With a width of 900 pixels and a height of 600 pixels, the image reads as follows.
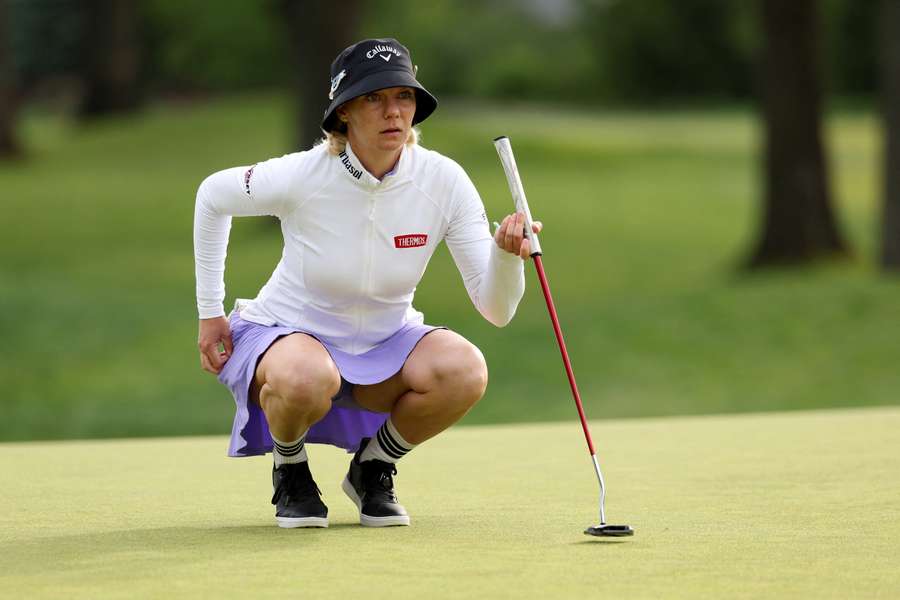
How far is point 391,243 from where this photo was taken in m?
4.92

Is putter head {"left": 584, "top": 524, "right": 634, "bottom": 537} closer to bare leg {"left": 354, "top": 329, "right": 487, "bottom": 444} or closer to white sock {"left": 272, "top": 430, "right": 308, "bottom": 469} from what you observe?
bare leg {"left": 354, "top": 329, "right": 487, "bottom": 444}

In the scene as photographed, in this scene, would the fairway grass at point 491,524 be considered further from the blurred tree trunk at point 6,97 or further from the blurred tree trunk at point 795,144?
the blurred tree trunk at point 6,97

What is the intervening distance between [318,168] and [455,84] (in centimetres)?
3834

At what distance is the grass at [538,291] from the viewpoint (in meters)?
12.9

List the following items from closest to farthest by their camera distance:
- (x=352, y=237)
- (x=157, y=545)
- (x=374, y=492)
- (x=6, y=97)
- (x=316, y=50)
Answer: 1. (x=157, y=545)
2. (x=352, y=237)
3. (x=374, y=492)
4. (x=316, y=50)
5. (x=6, y=97)

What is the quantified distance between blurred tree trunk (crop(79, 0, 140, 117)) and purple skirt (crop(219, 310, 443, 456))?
26.0m

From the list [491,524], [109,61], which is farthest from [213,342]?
[109,61]

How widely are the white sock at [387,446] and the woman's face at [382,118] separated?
0.88 meters

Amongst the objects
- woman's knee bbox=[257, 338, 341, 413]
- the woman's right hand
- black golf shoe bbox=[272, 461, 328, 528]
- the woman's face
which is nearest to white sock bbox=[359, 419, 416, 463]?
black golf shoe bbox=[272, 461, 328, 528]

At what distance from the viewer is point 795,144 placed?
15633 mm

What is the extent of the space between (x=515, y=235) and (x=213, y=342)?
1042 millimetres

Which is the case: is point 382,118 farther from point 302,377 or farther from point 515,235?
point 302,377

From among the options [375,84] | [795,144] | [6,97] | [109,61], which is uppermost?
[109,61]

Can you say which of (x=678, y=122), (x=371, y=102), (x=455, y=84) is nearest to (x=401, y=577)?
(x=371, y=102)
